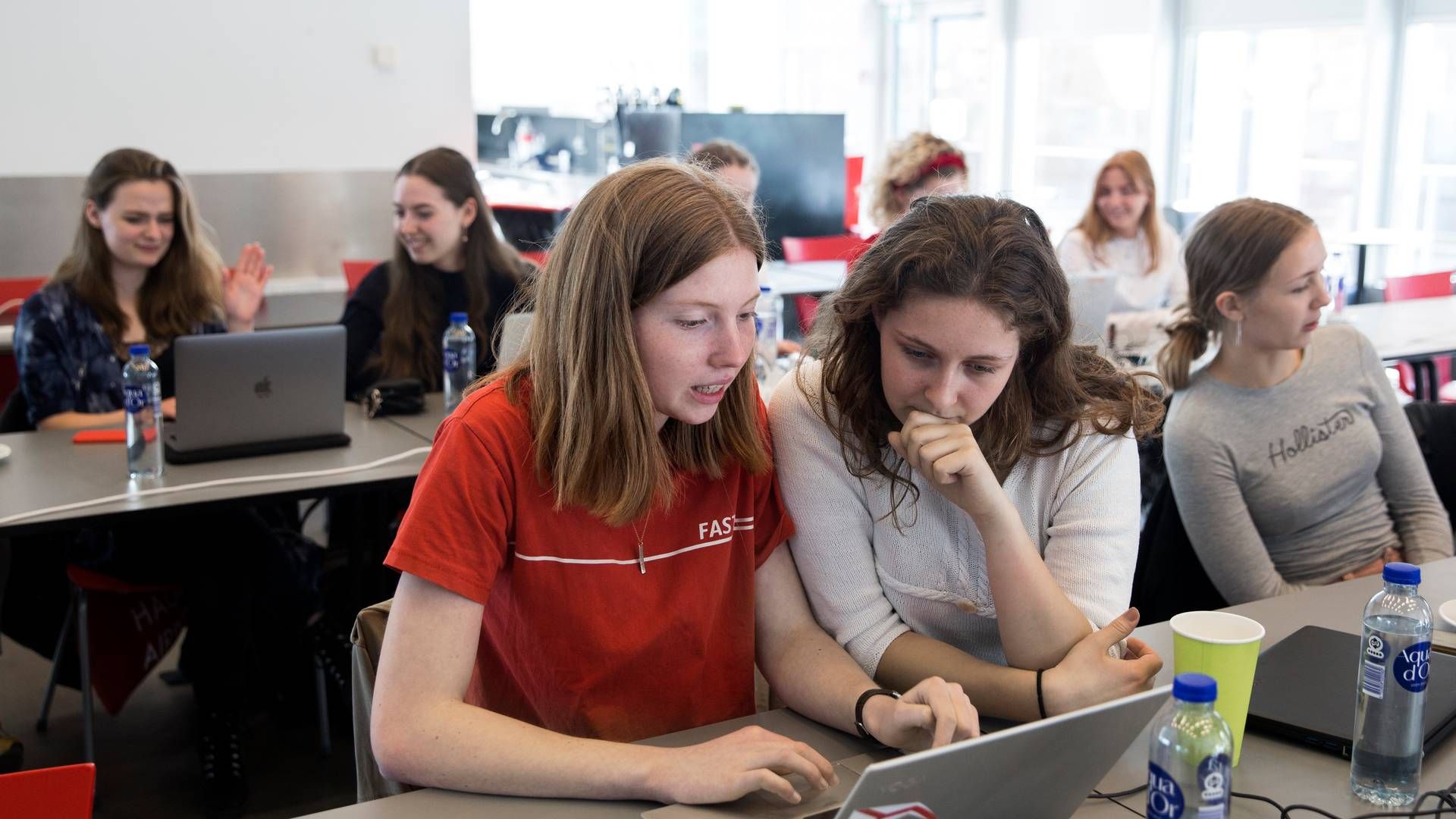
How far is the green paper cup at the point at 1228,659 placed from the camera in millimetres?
1245

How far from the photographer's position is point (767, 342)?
358 cm

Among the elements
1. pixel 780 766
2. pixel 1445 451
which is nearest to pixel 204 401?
pixel 780 766

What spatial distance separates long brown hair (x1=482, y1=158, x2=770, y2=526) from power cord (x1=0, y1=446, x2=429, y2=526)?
1.22m

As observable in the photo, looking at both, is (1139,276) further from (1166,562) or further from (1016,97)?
(1016,97)

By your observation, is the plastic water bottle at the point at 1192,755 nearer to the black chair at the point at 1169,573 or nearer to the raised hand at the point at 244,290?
the black chair at the point at 1169,573

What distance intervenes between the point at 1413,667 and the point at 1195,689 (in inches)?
15.9

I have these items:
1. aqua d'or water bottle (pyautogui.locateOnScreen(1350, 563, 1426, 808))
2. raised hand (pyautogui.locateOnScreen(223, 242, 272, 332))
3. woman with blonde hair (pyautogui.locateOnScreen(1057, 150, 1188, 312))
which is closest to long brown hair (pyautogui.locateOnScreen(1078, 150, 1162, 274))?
woman with blonde hair (pyautogui.locateOnScreen(1057, 150, 1188, 312))

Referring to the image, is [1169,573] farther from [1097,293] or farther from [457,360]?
[1097,293]

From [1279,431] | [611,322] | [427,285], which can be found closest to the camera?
[611,322]

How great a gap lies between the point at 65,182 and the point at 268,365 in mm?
2720

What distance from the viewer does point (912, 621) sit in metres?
1.60

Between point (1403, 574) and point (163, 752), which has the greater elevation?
point (1403, 574)

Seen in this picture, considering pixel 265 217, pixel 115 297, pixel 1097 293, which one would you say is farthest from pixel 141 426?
pixel 265 217

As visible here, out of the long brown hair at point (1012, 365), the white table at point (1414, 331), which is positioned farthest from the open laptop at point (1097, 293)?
the long brown hair at point (1012, 365)
